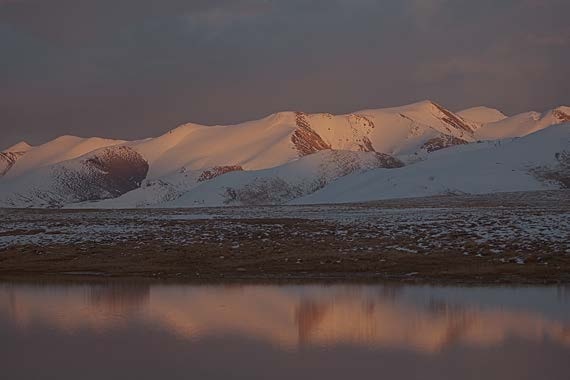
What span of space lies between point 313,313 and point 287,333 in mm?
3359

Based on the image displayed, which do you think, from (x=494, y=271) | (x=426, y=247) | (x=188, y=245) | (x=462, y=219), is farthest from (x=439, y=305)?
(x=462, y=219)

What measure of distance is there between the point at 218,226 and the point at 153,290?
20.1 metres

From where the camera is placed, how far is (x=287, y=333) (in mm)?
22375

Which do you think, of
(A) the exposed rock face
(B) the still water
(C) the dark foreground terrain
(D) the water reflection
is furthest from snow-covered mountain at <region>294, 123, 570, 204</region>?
(B) the still water

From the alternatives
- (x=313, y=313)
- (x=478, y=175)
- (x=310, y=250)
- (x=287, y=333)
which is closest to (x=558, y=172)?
(x=478, y=175)

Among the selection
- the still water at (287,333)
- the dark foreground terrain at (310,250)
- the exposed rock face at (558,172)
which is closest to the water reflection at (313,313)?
the still water at (287,333)

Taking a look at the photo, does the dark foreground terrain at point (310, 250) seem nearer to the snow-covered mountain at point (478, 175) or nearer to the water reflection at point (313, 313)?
the water reflection at point (313, 313)

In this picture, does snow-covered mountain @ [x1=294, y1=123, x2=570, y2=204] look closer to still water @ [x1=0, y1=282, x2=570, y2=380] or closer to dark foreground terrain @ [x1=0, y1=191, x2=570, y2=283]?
dark foreground terrain @ [x1=0, y1=191, x2=570, y2=283]

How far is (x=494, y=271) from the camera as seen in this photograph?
35.0m

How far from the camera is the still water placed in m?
18.0

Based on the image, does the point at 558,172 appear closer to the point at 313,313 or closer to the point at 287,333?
the point at 313,313

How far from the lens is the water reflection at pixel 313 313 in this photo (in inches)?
855

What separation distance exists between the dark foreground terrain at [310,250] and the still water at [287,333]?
14.2ft

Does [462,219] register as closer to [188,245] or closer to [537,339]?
[188,245]
